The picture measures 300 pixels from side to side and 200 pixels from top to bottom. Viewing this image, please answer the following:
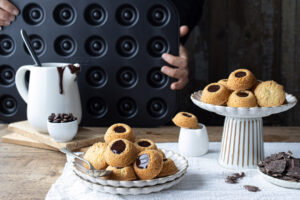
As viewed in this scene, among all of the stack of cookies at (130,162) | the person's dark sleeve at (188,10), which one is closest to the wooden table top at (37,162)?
the stack of cookies at (130,162)

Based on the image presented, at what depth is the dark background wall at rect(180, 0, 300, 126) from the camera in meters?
1.89

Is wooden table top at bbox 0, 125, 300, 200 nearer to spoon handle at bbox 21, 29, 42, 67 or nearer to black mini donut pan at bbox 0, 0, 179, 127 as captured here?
black mini donut pan at bbox 0, 0, 179, 127

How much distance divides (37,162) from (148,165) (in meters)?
0.34

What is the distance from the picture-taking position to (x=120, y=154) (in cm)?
76

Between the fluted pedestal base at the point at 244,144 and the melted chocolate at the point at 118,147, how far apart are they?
10.6 inches

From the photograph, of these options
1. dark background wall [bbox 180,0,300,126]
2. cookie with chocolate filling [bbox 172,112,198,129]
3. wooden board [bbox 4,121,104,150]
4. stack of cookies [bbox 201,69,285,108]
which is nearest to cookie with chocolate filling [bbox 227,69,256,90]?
stack of cookies [bbox 201,69,285,108]

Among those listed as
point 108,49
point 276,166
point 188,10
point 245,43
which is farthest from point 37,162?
point 245,43

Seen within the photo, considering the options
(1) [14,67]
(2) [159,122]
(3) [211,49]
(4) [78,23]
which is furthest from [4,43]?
(3) [211,49]

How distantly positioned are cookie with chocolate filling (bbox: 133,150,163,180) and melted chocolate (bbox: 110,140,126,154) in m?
0.04

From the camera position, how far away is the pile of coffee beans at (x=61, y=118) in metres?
1.02

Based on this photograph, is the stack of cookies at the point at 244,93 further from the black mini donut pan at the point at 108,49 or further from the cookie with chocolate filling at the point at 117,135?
the black mini donut pan at the point at 108,49

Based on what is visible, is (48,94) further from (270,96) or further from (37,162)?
(270,96)

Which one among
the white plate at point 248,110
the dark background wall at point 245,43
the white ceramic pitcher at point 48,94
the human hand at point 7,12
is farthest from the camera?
the dark background wall at point 245,43

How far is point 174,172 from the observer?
2.64 ft
